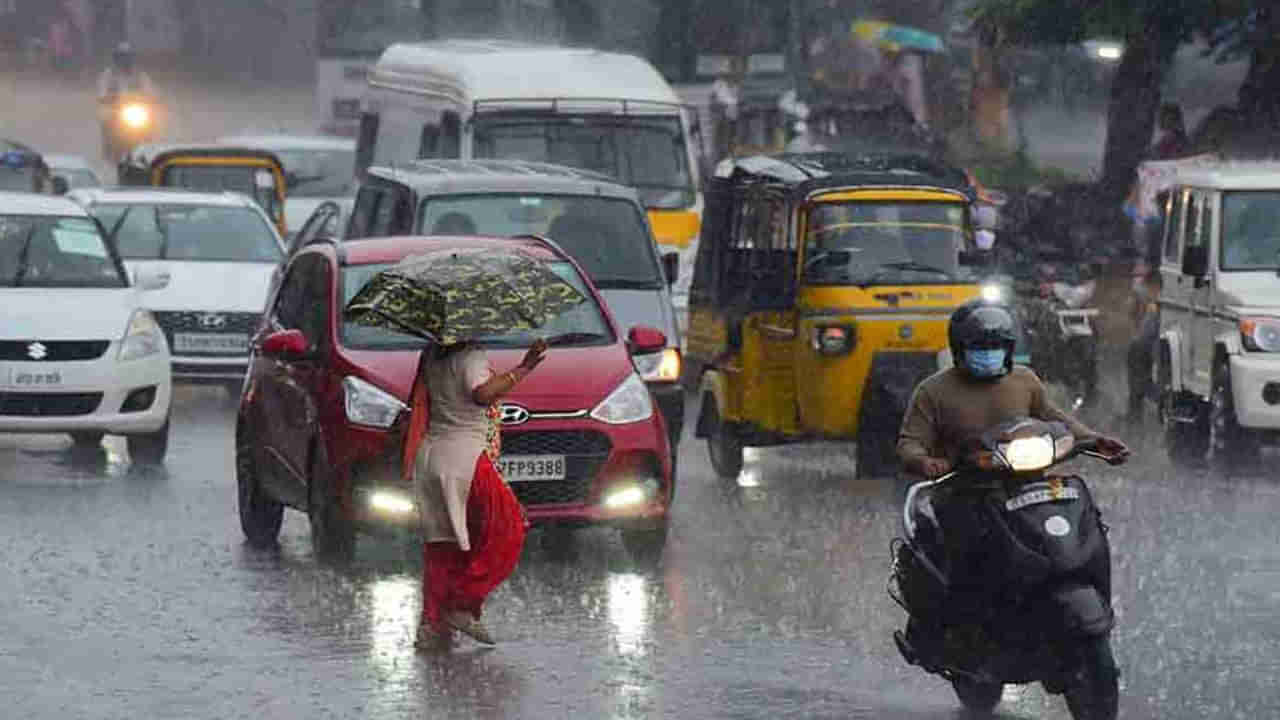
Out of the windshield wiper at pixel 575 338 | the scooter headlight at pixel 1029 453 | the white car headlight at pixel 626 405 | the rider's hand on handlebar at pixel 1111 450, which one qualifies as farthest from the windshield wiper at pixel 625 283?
the scooter headlight at pixel 1029 453

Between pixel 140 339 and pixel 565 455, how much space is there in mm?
5777

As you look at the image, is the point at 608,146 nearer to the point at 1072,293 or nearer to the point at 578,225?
the point at 1072,293

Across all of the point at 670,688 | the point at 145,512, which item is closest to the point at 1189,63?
the point at 145,512

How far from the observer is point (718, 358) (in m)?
19.8

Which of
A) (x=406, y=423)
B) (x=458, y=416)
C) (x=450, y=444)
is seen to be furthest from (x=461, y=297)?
(x=406, y=423)

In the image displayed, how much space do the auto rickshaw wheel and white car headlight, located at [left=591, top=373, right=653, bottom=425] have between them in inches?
186

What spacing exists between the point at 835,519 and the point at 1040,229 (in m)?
19.3

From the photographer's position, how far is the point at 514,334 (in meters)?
14.8

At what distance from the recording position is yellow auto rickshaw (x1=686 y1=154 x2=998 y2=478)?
60.5 feet

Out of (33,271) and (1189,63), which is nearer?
(33,271)

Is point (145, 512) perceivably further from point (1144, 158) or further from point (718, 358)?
point (1144, 158)

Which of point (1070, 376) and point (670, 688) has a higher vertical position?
point (670, 688)

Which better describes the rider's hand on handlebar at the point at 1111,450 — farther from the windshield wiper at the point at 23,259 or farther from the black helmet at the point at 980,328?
Result: the windshield wiper at the point at 23,259

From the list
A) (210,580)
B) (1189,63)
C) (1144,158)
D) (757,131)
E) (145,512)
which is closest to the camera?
(210,580)
